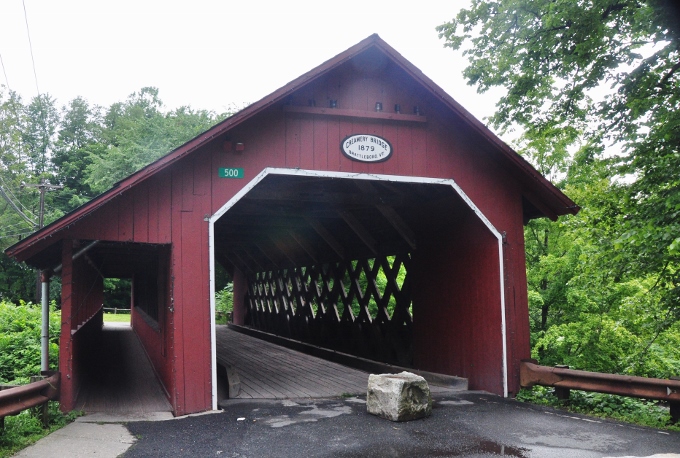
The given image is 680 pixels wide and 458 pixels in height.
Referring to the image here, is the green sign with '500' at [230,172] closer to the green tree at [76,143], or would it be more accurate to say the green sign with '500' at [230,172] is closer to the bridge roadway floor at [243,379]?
the bridge roadway floor at [243,379]

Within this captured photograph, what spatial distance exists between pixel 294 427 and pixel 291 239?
755cm

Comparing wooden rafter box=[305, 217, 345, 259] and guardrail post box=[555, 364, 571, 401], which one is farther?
wooden rafter box=[305, 217, 345, 259]

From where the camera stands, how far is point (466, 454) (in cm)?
451

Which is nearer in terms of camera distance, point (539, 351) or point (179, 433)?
point (179, 433)

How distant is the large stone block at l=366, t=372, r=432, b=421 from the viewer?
18.5 ft

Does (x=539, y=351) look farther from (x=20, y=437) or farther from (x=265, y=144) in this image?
(x=20, y=437)

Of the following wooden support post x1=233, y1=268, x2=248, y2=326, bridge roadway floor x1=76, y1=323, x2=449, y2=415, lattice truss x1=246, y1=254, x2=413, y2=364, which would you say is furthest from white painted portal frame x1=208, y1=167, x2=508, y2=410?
wooden support post x1=233, y1=268, x2=248, y2=326

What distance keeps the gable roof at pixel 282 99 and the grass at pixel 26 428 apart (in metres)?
1.61

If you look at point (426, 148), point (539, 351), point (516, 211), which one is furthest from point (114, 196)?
point (539, 351)

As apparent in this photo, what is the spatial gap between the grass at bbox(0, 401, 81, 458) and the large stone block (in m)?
3.15

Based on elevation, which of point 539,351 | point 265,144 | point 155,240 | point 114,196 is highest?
point 265,144

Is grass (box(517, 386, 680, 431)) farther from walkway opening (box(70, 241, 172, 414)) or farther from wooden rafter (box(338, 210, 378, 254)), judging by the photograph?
walkway opening (box(70, 241, 172, 414))

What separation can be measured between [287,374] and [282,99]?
4.71 metres

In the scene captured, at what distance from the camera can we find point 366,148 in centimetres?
689
